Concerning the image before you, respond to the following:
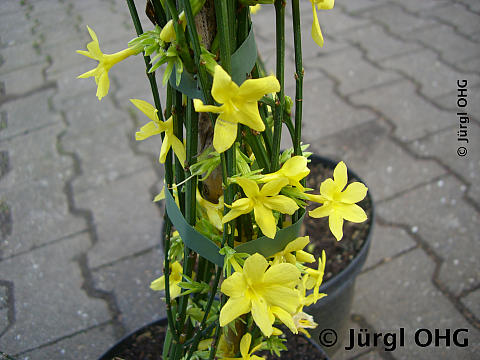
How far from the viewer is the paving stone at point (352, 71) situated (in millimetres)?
2512

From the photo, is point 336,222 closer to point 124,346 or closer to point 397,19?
point 124,346

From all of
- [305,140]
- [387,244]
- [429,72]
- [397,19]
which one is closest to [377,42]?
[397,19]

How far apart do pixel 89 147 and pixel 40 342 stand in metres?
1.07

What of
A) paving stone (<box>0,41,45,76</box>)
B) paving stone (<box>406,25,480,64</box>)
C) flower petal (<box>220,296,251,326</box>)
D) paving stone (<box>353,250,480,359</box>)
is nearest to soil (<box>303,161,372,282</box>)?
A: paving stone (<box>353,250,480,359</box>)

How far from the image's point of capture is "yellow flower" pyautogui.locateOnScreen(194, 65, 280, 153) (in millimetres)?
480

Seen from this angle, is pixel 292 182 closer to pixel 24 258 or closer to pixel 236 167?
pixel 236 167

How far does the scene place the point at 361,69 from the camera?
261cm

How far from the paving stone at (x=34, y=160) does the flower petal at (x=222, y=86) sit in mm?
1846

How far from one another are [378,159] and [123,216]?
1176mm

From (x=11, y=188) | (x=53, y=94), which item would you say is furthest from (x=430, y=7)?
(x=11, y=188)

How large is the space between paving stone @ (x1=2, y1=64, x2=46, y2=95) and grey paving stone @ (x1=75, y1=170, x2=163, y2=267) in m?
1.06

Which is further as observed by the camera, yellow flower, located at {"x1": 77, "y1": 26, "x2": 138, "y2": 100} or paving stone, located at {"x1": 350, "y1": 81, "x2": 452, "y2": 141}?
paving stone, located at {"x1": 350, "y1": 81, "x2": 452, "y2": 141}

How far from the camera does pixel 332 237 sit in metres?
1.55

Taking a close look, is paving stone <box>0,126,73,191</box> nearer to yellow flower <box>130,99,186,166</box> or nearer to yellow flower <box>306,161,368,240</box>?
yellow flower <box>130,99,186,166</box>
